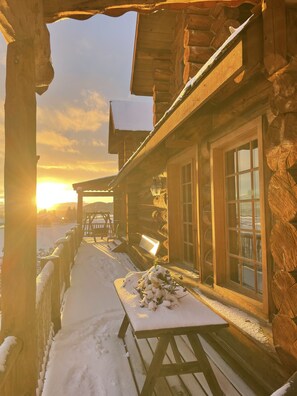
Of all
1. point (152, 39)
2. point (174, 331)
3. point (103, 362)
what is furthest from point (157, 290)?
point (152, 39)

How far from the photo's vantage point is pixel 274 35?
2084mm

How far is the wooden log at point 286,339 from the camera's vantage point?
200cm

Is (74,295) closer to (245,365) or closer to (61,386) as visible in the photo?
(61,386)

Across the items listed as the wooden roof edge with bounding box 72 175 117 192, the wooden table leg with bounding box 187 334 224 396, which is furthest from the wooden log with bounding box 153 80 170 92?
the wooden roof edge with bounding box 72 175 117 192

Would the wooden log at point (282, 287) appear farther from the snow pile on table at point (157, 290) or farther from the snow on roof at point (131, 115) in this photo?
the snow on roof at point (131, 115)

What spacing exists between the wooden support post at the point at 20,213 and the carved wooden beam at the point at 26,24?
2.8 inches

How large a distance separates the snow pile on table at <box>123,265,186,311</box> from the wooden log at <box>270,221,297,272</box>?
1204 millimetres

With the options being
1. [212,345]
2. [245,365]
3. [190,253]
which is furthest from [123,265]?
[245,365]

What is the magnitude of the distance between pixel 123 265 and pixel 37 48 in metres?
7.11

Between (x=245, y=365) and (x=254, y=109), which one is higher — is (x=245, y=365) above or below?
below

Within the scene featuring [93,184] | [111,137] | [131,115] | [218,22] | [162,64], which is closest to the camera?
[218,22]

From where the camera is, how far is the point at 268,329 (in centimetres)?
254

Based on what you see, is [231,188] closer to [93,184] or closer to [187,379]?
[187,379]

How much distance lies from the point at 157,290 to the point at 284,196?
1586mm
